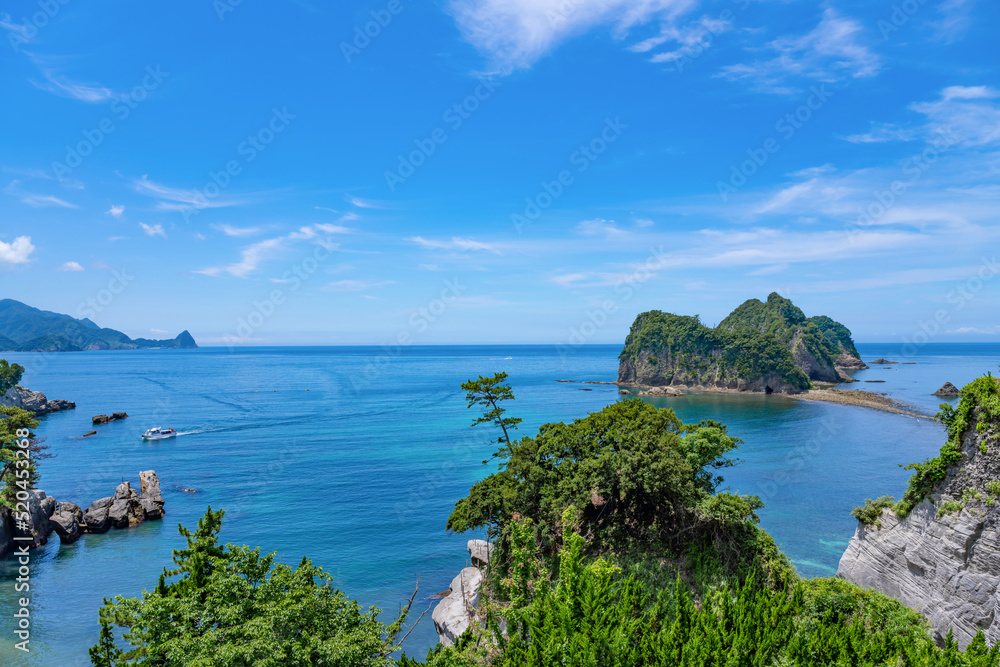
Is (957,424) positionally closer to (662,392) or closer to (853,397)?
(853,397)

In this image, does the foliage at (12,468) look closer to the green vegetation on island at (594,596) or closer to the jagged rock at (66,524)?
the jagged rock at (66,524)

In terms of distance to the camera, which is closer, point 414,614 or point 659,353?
point 414,614

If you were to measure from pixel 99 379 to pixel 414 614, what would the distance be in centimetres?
16453

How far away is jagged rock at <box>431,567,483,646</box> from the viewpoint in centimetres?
2577

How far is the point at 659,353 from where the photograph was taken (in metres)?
135

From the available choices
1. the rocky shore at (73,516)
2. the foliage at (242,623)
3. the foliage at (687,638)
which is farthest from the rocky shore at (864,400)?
the rocky shore at (73,516)

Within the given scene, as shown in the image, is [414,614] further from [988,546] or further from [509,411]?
[509,411]

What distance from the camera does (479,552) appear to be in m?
32.6

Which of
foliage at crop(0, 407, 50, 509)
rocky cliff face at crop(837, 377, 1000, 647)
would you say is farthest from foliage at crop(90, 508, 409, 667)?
foliage at crop(0, 407, 50, 509)

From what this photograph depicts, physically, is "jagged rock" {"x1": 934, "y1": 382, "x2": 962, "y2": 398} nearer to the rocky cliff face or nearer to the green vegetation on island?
the green vegetation on island

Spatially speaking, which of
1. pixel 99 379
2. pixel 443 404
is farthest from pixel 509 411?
pixel 99 379

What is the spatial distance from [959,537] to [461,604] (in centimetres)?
2337

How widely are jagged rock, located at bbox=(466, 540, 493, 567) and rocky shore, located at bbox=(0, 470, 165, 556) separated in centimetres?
2860

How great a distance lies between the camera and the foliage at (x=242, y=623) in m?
12.4
